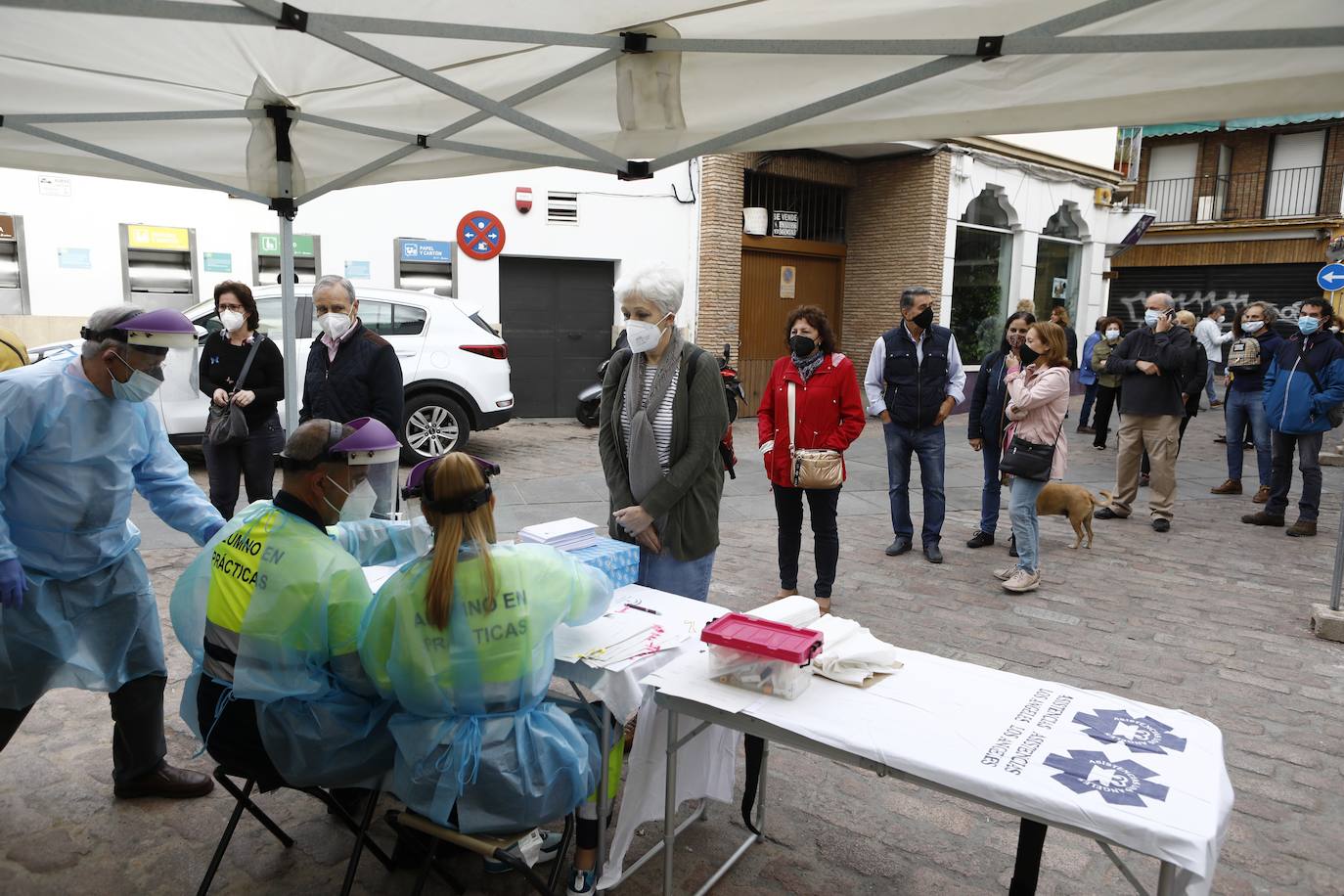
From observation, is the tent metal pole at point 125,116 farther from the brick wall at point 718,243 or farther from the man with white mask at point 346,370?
the brick wall at point 718,243

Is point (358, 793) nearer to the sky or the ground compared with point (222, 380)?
nearer to the ground

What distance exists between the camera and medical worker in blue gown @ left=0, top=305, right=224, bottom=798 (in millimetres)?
2783

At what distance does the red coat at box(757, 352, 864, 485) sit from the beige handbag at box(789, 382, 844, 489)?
0.06 m

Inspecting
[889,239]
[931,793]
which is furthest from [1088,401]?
[931,793]

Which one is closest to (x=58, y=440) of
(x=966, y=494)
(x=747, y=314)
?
(x=966, y=494)

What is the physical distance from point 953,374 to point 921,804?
12.4 ft

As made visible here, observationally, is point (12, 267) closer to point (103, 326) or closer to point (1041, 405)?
point (103, 326)

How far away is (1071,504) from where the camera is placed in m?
6.98

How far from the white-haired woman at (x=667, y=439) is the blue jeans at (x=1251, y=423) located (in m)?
6.84

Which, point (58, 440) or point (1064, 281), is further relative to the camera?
point (1064, 281)

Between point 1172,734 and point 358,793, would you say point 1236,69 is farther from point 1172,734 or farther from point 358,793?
point 358,793

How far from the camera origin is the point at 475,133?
14.0 feet

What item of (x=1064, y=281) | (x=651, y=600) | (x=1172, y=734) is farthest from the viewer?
(x=1064, y=281)

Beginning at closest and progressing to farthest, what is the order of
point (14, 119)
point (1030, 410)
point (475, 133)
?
point (14, 119), point (475, 133), point (1030, 410)
